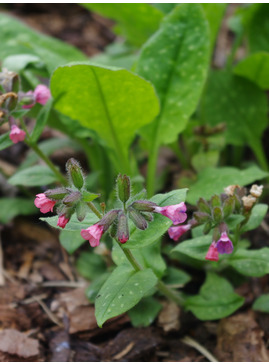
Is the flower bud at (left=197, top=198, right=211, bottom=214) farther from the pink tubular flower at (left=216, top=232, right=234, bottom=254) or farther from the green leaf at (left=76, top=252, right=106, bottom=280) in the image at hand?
the green leaf at (left=76, top=252, right=106, bottom=280)

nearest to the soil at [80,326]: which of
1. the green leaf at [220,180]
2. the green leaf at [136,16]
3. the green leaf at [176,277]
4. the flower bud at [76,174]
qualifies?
the green leaf at [176,277]

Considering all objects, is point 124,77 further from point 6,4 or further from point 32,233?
point 6,4

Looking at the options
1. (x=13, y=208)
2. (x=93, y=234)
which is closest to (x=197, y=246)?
(x=93, y=234)

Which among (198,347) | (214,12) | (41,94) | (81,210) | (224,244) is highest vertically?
(214,12)

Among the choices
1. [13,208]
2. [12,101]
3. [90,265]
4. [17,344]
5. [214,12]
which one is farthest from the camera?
[214,12]

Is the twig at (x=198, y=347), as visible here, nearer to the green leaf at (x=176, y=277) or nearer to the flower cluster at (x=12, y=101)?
the green leaf at (x=176, y=277)

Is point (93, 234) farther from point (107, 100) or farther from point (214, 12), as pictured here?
point (214, 12)
